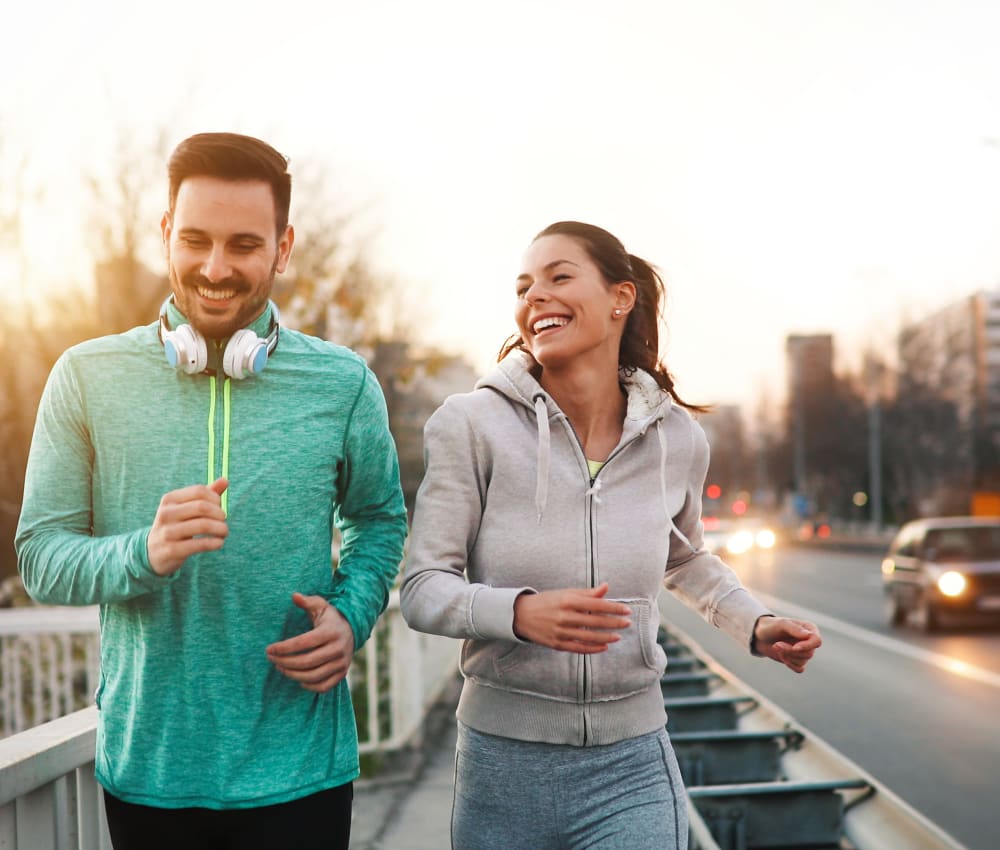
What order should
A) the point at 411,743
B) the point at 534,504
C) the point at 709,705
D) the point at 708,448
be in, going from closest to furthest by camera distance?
the point at 534,504 < the point at 708,448 < the point at 709,705 < the point at 411,743

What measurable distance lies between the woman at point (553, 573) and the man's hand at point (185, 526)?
2.02 ft

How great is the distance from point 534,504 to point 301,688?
68 cm

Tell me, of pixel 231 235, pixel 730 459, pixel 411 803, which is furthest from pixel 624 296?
pixel 730 459

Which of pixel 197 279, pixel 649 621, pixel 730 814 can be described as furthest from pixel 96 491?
pixel 730 814

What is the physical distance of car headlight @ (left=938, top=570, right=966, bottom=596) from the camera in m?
16.6

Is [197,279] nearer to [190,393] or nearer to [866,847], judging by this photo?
[190,393]

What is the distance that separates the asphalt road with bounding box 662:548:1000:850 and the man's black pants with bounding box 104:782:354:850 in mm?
5499

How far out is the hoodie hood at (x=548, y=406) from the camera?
108 inches

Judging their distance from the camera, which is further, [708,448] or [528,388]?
[708,448]

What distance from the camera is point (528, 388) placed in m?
2.85

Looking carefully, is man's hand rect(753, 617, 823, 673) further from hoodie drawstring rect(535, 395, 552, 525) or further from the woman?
hoodie drawstring rect(535, 395, 552, 525)

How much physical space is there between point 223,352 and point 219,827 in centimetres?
93

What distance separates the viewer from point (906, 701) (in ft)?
38.8

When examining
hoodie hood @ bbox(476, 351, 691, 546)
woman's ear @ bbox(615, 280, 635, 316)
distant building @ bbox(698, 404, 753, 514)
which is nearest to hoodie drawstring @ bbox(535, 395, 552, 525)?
hoodie hood @ bbox(476, 351, 691, 546)
